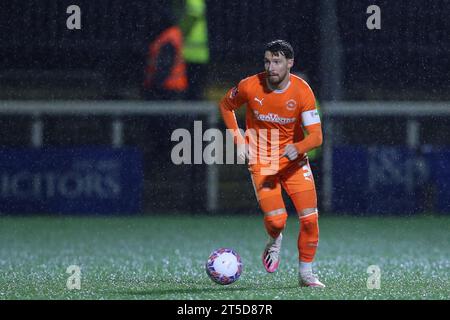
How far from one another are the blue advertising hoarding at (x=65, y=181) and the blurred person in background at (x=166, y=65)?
1414 millimetres

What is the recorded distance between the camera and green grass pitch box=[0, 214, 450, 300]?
8.56 m

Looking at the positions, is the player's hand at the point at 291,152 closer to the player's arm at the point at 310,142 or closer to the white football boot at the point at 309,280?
the player's arm at the point at 310,142

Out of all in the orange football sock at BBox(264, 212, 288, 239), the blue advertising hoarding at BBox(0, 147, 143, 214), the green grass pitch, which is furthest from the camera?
the blue advertising hoarding at BBox(0, 147, 143, 214)

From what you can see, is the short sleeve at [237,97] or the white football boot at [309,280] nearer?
the white football boot at [309,280]

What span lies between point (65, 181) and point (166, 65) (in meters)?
2.30

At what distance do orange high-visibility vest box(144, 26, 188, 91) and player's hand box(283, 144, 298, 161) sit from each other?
8.78 m

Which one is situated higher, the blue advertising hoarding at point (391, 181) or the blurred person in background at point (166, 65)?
the blurred person in background at point (166, 65)

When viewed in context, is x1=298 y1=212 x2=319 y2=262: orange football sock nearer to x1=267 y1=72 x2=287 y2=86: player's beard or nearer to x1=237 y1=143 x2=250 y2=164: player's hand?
x1=237 y1=143 x2=250 y2=164: player's hand

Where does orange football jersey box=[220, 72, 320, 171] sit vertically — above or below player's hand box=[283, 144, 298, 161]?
above

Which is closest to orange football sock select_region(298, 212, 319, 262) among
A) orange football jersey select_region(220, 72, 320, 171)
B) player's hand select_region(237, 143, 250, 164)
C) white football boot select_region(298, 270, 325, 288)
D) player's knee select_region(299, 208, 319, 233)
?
player's knee select_region(299, 208, 319, 233)

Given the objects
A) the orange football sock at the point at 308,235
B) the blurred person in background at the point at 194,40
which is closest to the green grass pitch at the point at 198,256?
the orange football sock at the point at 308,235

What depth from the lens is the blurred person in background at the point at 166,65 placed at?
17344mm

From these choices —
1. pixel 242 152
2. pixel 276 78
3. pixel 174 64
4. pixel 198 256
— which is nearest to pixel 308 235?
pixel 242 152
